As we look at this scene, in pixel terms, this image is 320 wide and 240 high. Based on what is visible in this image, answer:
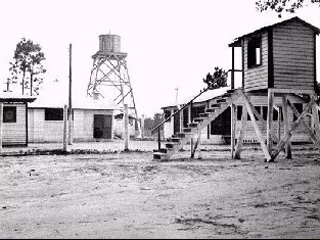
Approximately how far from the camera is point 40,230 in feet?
19.0

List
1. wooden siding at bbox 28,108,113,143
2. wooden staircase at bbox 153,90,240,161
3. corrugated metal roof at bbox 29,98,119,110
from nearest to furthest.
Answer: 1. wooden staircase at bbox 153,90,240,161
2. wooden siding at bbox 28,108,113,143
3. corrugated metal roof at bbox 29,98,119,110

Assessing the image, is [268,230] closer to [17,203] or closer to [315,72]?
[17,203]

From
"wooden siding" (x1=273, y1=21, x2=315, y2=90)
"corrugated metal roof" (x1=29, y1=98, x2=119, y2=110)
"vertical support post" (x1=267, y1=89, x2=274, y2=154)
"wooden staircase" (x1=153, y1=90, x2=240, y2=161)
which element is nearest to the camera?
"vertical support post" (x1=267, y1=89, x2=274, y2=154)

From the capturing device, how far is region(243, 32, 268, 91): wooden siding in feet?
51.1

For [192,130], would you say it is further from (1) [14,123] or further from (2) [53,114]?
(2) [53,114]

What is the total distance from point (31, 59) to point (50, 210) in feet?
173

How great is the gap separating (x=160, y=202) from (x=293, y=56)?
10300 mm

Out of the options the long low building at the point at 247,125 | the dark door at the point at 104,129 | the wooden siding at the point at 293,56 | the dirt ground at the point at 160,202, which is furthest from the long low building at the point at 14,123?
the wooden siding at the point at 293,56

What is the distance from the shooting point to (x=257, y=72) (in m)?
16.1

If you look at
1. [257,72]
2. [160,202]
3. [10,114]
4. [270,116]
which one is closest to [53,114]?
[10,114]

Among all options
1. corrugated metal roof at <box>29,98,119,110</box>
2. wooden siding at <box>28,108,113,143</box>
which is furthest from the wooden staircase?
wooden siding at <box>28,108,113,143</box>

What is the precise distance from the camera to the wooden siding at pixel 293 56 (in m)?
15.5

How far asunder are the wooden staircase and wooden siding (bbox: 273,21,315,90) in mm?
2029

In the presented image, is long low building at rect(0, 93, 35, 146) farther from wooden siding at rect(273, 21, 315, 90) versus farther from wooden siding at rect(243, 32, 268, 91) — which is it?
wooden siding at rect(273, 21, 315, 90)
